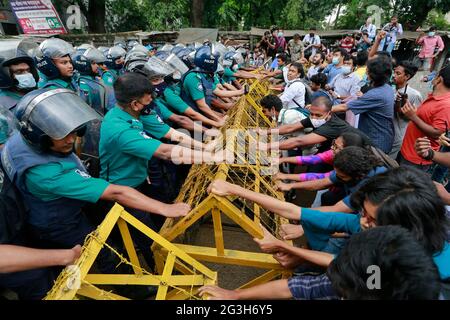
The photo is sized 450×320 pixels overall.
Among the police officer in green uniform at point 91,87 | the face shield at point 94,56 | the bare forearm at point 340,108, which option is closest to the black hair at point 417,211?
the bare forearm at point 340,108

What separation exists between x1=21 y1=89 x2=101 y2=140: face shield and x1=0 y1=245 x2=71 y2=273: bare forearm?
686mm

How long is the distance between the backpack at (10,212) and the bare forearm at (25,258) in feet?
1.61

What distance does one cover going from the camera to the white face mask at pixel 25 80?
3.52 m

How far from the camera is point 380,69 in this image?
11.2ft

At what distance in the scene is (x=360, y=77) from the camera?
5.39 meters

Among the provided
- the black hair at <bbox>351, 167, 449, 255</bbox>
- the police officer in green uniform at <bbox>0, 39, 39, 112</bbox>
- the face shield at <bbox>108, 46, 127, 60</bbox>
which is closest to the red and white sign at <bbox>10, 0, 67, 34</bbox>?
the face shield at <bbox>108, 46, 127, 60</bbox>

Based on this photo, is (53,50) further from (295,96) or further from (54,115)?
(295,96)

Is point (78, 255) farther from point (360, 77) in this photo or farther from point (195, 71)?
point (360, 77)

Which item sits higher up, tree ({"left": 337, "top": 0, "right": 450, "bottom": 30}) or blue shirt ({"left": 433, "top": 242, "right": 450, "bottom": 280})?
tree ({"left": 337, "top": 0, "right": 450, "bottom": 30})

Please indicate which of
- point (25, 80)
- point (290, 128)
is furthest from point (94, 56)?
point (290, 128)

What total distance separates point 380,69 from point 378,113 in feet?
1.70

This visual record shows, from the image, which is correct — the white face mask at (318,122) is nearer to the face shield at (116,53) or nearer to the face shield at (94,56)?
the face shield at (94,56)

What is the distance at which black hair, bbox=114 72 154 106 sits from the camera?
7.88 feet

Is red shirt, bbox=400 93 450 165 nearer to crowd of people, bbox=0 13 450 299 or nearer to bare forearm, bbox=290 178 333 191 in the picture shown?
crowd of people, bbox=0 13 450 299
